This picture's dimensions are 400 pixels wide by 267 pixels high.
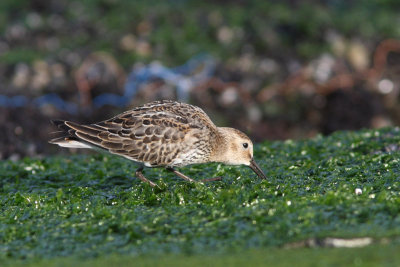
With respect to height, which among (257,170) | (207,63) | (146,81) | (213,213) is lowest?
(213,213)

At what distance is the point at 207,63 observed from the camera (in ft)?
58.0

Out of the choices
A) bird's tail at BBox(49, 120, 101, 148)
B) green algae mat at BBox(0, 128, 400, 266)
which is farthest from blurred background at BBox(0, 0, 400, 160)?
green algae mat at BBox(0, 128, 400, 266)

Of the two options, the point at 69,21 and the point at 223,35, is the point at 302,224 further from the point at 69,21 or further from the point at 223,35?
the point at 69,21

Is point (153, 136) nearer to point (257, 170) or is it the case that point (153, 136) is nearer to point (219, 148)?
point (219, 148)

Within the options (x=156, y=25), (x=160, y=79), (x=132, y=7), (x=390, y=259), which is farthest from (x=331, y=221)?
(x=132, y=7)

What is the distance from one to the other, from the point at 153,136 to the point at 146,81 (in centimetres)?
754

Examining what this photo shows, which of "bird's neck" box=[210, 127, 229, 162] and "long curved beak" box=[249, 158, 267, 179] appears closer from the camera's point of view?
"long curved beak" box=[249, 158, 267, 179]

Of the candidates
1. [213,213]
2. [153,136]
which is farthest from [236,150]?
[213,213]

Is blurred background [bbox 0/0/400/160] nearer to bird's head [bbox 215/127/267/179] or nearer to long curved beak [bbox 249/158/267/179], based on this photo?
bird's head [bbox 215/127/267/179]

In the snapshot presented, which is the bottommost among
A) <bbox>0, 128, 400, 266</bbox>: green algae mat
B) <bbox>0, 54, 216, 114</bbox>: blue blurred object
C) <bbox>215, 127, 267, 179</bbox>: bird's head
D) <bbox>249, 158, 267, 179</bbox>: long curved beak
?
<bbox>0, 128, 400, 266</bbox>: green algae mat

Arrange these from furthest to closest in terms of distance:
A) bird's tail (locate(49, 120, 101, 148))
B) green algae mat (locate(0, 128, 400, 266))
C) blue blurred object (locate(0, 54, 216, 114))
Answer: blue blurred object (locate(0, 54, 216, 114))
bird's tail (locate(49, 120, 101, 148))
green algae mat (locate(0, 128, 400, 266))

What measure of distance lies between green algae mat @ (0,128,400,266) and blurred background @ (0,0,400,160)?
485 centimetres

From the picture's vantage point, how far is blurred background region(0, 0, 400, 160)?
16547 mm

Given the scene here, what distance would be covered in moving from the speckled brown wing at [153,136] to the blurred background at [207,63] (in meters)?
4.52
